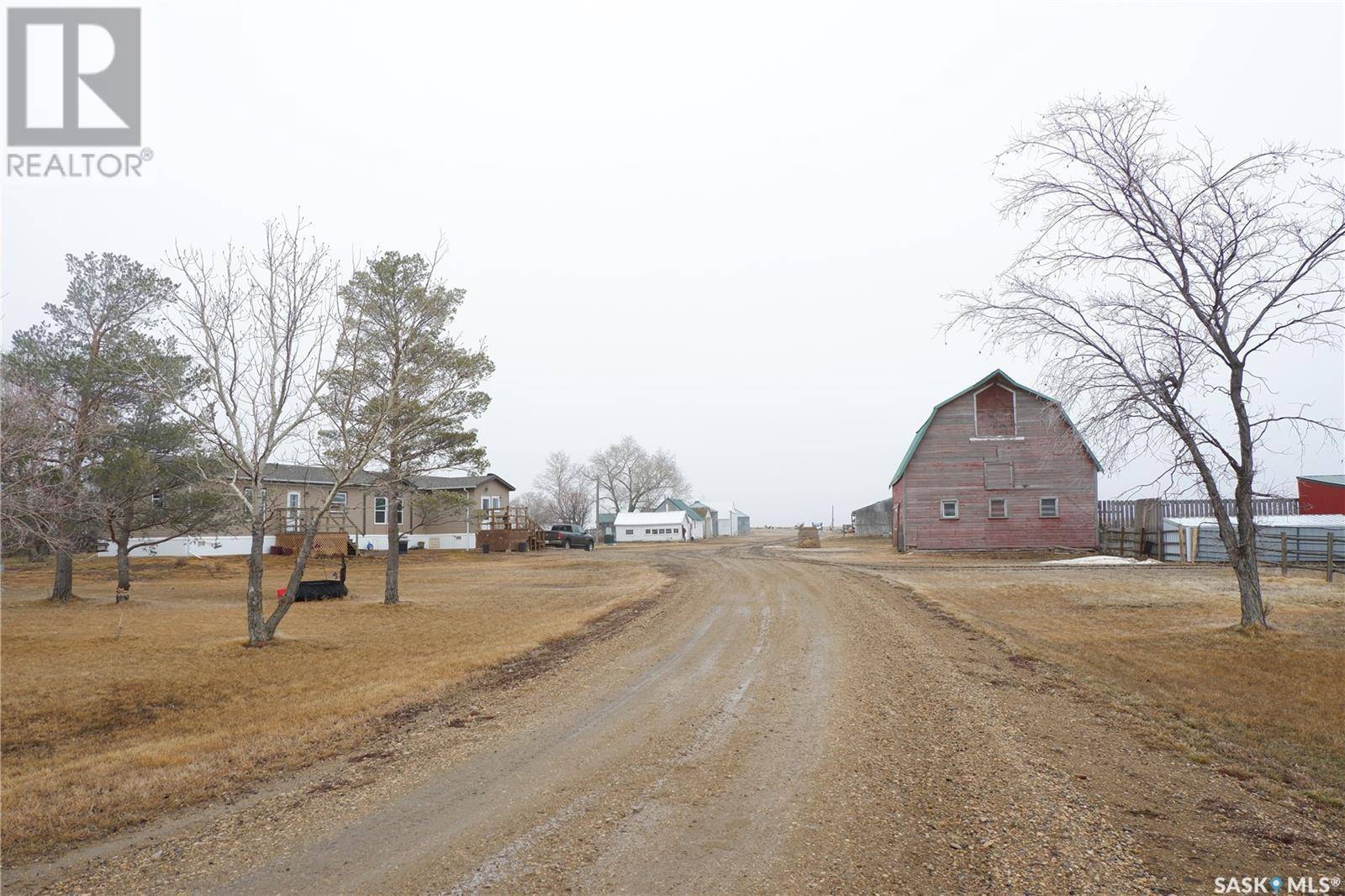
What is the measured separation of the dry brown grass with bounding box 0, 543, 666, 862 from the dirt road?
0.87 m

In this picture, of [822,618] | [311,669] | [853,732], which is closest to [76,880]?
[853,732]

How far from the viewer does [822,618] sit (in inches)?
634

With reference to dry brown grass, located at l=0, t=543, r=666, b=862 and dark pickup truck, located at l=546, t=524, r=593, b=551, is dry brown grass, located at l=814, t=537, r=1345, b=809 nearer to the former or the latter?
dry brown grass, located at l=0, t=543, r=666, b=862

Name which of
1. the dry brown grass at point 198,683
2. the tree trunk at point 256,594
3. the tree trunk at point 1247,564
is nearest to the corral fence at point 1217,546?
the tree trunk at point 1247,564

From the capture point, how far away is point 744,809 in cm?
568

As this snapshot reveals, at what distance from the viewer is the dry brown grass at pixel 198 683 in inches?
258

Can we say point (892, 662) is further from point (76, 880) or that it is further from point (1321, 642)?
point (76, 880)

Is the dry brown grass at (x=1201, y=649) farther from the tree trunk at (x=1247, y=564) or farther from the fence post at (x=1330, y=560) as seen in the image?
the fence post at (x=1330, y=560)

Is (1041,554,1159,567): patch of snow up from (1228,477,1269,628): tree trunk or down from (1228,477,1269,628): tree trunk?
down

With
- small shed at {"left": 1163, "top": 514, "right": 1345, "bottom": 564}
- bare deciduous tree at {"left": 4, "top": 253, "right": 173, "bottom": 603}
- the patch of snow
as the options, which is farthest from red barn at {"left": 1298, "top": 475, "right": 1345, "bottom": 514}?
bare deciduous tree at {"left": 4, "top": 253, "right": 173, "bottom": 603}

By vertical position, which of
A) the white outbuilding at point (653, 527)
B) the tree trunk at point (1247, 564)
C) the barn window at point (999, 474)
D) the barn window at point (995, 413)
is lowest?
the white outbuilding at point (653, 527)

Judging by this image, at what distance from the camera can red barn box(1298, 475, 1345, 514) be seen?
36656mm

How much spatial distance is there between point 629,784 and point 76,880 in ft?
12.6

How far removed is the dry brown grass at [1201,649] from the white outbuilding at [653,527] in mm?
52232
